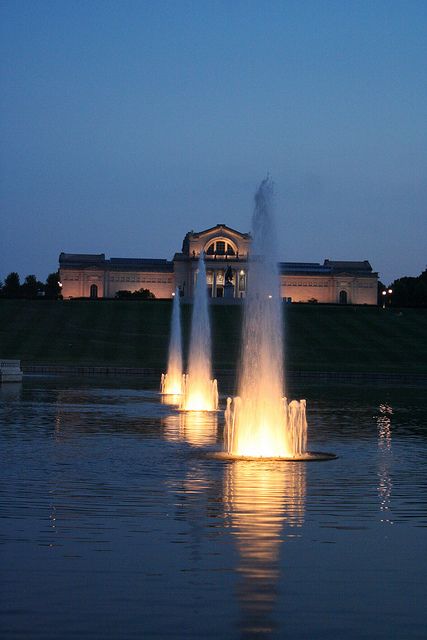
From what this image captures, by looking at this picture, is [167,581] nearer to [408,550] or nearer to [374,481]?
[408,550]

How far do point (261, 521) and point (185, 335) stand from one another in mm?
59414

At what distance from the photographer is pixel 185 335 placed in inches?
2815

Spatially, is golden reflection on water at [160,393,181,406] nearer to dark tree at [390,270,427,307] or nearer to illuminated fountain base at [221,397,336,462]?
illuminated fountain base at [221,397,336,462]

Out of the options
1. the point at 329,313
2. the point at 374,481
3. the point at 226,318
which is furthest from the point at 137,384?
the point at 329,313

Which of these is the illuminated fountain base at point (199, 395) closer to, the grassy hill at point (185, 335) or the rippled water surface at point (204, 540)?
the rippled water surface at point (204, 540)

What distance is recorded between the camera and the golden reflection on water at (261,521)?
8492 mm

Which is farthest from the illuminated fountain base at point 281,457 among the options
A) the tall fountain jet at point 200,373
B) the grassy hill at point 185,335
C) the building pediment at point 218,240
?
the building pediment at point 218,240

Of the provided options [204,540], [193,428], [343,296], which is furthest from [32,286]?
[204,540]

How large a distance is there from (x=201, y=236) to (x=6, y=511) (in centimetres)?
13794

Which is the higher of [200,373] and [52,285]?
[52,285]

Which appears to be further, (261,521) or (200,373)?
(200,373)

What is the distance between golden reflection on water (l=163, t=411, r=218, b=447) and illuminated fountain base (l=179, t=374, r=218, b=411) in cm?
192

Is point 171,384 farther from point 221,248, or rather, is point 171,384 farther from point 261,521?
point 221,248

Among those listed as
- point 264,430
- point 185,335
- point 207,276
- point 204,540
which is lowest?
point 204,540
